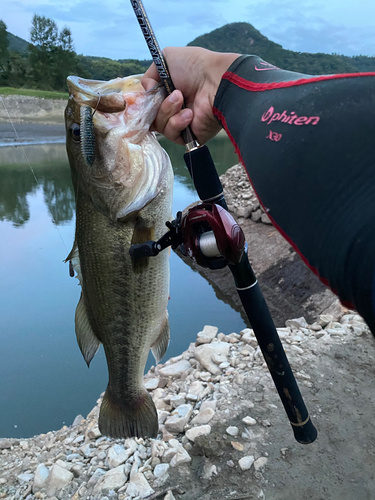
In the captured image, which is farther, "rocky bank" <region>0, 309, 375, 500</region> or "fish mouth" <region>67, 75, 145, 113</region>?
"rocky bank" <region>0, 309, 375, 500</region>

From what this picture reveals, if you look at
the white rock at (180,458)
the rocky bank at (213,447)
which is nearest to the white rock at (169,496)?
the rocky bank at (213,447)

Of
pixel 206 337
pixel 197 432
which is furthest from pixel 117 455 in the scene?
pixel 206 337

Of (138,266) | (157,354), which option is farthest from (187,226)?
(157,354)

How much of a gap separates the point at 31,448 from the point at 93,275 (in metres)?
2.38

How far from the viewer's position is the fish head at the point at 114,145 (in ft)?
5.32

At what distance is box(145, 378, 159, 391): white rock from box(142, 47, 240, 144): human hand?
247cm

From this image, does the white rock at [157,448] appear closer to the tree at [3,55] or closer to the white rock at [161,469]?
the white rock at [161,469]

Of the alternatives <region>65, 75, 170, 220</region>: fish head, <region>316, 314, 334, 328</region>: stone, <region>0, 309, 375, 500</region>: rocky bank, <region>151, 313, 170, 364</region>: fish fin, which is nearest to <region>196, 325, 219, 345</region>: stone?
<region>0, 309, 375, 500</region>: rocky bank

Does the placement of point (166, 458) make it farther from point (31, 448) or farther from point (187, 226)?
Result: point (187, 226)

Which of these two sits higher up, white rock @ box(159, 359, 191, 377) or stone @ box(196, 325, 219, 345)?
stone @ box(196, 325, 219, 345)

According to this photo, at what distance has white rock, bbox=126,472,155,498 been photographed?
2.21 metres

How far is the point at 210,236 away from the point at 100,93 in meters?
0.90

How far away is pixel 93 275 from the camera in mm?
1750

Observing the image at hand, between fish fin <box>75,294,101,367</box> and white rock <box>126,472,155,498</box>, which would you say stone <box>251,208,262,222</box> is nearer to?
white rock <box>126,472,155,498</box>
